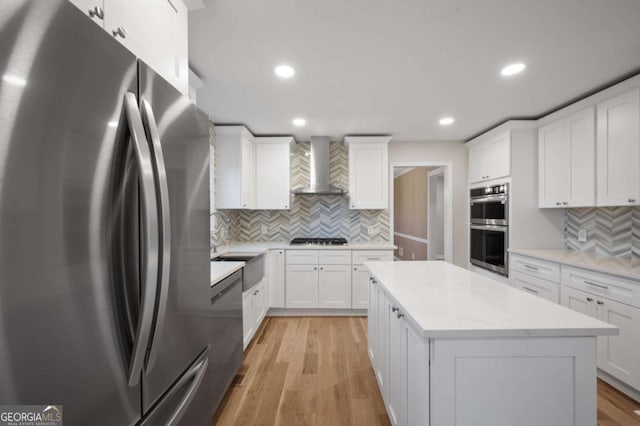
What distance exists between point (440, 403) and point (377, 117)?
2.89 m

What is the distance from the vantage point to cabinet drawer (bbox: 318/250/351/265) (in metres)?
3.67

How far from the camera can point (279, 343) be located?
291 cm

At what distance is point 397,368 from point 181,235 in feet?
4.20

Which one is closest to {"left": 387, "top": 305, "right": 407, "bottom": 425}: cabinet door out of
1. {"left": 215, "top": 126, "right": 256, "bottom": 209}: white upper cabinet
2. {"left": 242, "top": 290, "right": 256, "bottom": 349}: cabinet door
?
{"left": 242, "top": 290, "right": 256, "bottom": 349}: cabinet door

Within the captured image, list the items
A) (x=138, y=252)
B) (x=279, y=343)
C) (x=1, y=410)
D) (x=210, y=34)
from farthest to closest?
1. (x=279, y=343)
2. (x=210, y=34)
3. (x=138, y=252)
4. (x=1, y=410)

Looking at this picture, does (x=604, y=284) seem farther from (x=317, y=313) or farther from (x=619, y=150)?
(x=317, y=313)

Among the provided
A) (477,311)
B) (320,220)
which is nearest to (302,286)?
(320,220)

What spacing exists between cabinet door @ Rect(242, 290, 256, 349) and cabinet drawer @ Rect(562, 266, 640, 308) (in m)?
2.92

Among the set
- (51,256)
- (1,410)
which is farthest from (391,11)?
(1,410)

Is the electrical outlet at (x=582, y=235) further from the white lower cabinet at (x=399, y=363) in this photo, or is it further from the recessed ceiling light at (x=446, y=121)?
the white lower cabinet at (x=399, y=363)

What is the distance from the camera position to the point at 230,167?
3572mm

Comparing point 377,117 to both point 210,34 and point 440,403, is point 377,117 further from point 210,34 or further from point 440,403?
point 440,403

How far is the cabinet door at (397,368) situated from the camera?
1.34 m

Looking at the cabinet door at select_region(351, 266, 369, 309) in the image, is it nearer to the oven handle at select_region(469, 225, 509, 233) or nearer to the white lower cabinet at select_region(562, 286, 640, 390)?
the oven handle at select_region(469, 225, 509, 233)
